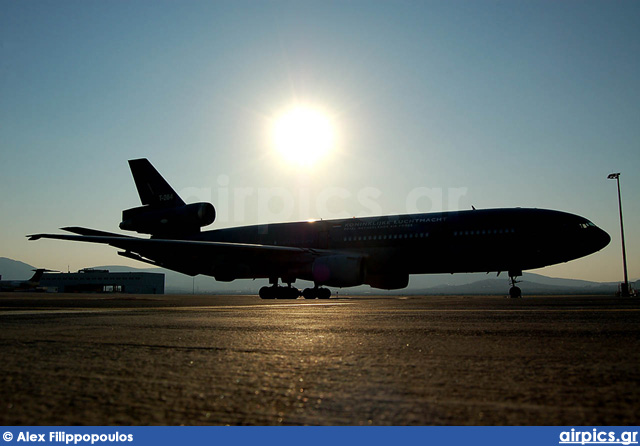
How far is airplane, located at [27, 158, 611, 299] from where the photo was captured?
20.0 metres

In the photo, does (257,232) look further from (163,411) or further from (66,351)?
(163,411)

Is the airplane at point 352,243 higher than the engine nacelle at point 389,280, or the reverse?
the airplane at point 352,243

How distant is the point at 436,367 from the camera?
2521 mm

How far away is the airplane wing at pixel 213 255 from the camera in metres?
20.2

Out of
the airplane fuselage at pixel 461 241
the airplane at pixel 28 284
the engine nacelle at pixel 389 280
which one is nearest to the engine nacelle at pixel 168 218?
the airplane fuselage at pixel 461 241

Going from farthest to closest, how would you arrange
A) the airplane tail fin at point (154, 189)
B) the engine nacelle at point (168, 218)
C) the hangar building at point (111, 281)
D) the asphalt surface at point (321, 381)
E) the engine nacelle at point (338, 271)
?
the hangar building at point (111, 281)
the airplane tail fin at point (154, 189)
the engine nacelle at point (168, 218)
the engine nacelle at point (338, 271)
the asphalt surface at point (321, 381)

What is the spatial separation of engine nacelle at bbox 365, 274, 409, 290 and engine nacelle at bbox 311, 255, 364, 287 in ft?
6.62

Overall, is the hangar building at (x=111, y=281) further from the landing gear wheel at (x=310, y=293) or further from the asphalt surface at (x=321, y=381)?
the asphalt surface at (x=321, y=381)

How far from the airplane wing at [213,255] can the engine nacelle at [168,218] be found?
199 centimetres

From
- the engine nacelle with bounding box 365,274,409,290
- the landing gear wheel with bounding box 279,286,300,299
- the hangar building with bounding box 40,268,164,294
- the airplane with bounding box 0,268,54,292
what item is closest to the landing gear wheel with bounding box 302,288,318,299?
the landing gear wheel with bounding box 279,286,300,299

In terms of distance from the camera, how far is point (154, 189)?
27188mm

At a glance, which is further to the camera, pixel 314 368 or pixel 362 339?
pixel 362 339
